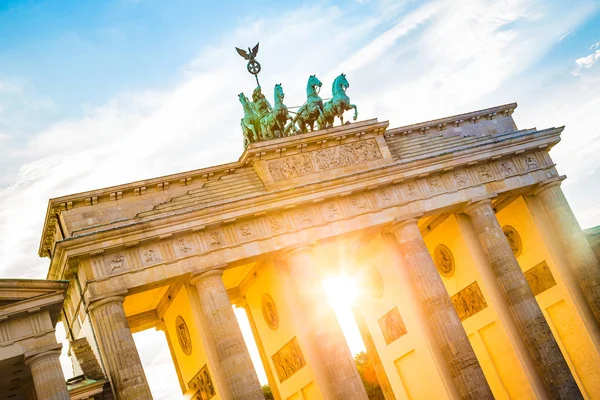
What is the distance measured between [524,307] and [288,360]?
369 inches

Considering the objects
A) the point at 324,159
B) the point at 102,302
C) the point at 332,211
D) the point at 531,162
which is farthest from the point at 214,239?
the point at 531,162

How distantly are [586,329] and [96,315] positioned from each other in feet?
62.3

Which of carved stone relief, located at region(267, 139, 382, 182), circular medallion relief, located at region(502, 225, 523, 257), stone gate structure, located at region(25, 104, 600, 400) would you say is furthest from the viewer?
circular medallion relief, located at region(502, 225, 523, 257)

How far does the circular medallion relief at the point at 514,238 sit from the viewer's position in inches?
1190

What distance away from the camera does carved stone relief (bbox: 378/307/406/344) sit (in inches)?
1107

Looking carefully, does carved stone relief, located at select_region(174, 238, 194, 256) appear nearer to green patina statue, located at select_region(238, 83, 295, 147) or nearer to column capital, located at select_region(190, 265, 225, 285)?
column capital, located at select_region(190, 265, 225, 285)

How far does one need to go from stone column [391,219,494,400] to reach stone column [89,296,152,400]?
1083 centimetres

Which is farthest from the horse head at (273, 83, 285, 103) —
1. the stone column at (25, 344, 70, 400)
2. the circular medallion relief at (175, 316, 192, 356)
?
the stone column at (25, 344, 70, 400)

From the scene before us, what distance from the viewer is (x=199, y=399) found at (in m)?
26.2

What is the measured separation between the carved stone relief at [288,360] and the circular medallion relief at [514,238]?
11.4 meters

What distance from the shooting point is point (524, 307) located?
2658 centimetres

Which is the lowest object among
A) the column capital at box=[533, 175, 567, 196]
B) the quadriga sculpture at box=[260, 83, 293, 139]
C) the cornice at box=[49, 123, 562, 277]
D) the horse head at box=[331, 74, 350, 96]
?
the column capital at box=[533, 175, 567, 196]

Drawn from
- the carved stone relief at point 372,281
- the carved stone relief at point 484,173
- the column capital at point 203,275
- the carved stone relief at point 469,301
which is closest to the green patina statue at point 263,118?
the column capital at point 203,275

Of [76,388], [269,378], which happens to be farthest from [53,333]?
[269,378]
